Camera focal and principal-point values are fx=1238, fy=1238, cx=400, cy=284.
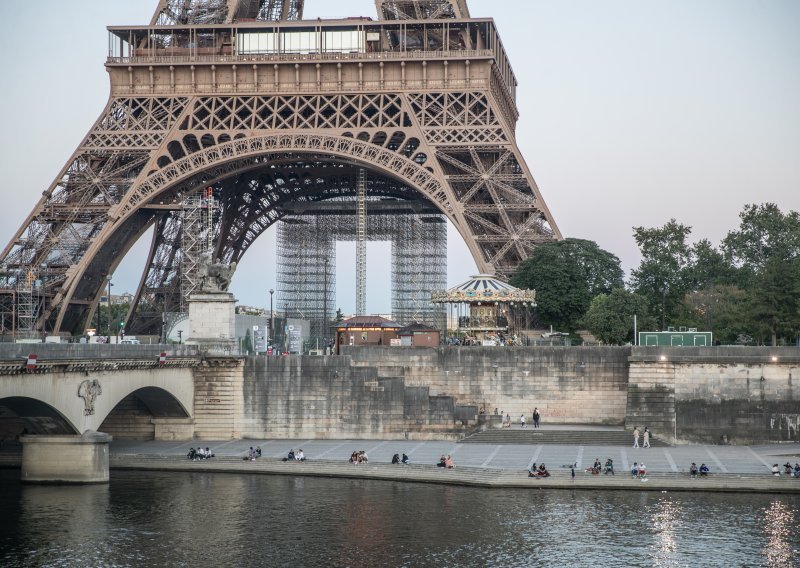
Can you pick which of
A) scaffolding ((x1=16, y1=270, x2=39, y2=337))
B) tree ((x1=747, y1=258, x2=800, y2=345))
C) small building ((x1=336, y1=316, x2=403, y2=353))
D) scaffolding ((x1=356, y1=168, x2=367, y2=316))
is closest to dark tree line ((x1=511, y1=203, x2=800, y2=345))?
tree ((x1=747, y1=258, x2=800, y2=345))

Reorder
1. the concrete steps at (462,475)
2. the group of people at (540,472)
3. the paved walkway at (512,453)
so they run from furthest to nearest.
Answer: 1. the paved walkway at (512,453)
2. the group of people at (540,472)
3. the concrete steps at (462,475)

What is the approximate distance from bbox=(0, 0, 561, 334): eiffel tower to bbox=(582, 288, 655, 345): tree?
531 centimetres

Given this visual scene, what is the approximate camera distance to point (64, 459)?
5362 centimetres

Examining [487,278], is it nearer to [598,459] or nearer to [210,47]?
[598,459]

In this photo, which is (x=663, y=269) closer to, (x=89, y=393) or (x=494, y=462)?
(x=494, y=462)

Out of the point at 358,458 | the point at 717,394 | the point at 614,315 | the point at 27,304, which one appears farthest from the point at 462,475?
the point at 27,304

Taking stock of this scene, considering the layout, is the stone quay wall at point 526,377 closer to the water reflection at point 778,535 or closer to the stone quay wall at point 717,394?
the stone quay wall at point 717,394

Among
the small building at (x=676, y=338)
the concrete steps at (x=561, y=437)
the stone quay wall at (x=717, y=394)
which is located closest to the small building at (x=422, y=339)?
the concrete steps at (x=561, y=437)

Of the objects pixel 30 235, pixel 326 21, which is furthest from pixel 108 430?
pixel 326 21

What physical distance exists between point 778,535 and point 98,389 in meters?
28.5

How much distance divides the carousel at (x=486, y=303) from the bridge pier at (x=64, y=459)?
26.3 meters

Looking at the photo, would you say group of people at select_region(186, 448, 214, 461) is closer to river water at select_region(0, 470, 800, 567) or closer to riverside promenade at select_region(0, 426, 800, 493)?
riverside promenade at select_region(0, 426, 800, 493)

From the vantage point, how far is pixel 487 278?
7438 cm

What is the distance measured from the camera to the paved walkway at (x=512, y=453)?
56.0 m
